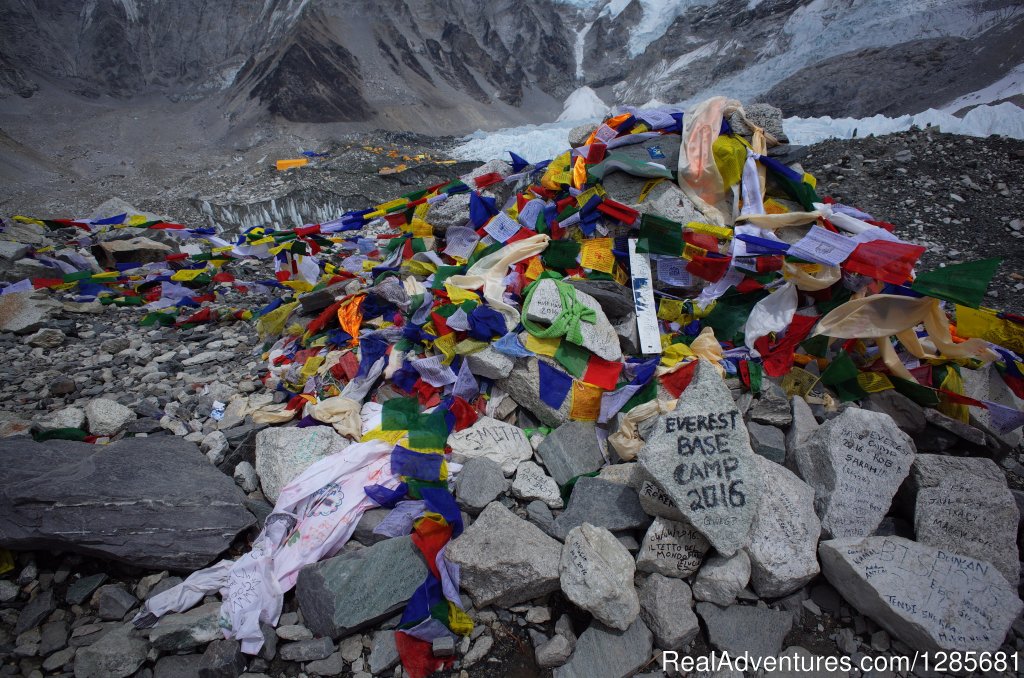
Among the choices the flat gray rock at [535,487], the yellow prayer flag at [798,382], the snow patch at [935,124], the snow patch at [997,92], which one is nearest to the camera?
the flat gray rock at [535,487]

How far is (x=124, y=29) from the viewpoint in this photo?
21.1 metres

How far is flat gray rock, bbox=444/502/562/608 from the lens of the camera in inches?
85.3

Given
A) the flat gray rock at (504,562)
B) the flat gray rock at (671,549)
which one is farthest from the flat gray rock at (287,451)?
the flat gray rock at (671,549)

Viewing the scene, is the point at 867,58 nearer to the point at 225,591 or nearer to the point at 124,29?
the point at 225,591

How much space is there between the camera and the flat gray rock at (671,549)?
7.30 feet

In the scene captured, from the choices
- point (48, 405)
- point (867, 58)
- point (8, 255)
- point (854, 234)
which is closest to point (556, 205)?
point (854, 234)

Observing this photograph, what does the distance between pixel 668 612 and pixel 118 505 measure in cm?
279

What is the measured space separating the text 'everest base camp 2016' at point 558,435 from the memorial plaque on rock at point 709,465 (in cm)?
1

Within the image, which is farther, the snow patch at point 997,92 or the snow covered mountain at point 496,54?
the snow covered mountain at point 496,54

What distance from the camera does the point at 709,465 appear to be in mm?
2221

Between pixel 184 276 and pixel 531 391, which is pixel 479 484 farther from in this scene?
pixel 184 276

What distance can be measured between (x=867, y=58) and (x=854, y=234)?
19324mm

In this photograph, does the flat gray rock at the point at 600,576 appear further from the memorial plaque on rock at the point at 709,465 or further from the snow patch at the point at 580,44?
the snow patch at the point at 580,44

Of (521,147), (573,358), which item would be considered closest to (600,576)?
(573,358)
